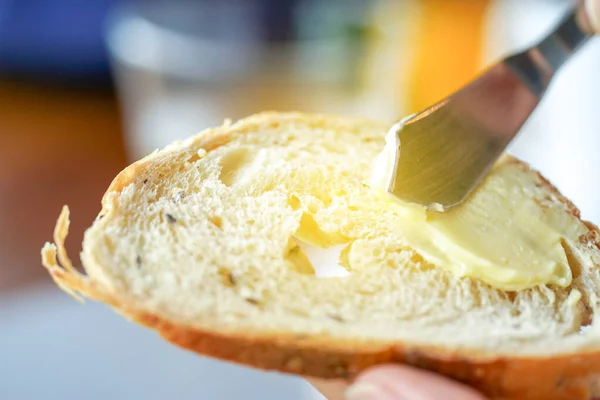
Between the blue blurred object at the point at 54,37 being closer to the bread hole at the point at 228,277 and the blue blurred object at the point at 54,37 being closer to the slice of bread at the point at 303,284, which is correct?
the slice of bread at the point at 303,284

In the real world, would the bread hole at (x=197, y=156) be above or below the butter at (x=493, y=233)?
above

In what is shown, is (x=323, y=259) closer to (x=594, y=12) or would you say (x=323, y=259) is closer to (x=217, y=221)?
(x=217, y=221)

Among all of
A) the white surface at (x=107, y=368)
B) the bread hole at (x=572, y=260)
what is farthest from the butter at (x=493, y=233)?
the white surface at (x=107, y=368)

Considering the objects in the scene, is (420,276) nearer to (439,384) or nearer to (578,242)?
(439,384)

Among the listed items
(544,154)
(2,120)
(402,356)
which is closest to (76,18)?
(2,120)

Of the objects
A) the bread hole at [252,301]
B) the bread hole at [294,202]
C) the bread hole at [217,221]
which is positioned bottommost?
the bread hole at [252,301]

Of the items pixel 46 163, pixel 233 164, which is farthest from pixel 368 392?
pixel 46 163

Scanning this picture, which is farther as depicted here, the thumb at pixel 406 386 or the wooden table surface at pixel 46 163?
the wooden table surface at pixel 46 163
